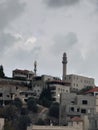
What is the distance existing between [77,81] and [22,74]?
1081cm

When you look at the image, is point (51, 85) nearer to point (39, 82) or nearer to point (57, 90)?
point (57, 90)

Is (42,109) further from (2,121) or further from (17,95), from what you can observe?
(2,121)

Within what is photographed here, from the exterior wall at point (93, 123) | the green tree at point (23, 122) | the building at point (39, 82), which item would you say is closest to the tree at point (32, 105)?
the green tree at point (23, 122)

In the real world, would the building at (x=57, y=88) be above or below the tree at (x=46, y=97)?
above

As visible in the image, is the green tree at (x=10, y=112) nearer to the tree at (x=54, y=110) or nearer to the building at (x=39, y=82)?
the tree at (x=54, y=110)

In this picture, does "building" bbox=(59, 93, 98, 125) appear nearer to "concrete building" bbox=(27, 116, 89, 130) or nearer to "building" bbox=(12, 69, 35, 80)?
"concrete building" bbox=(27, 116, 89, 130)

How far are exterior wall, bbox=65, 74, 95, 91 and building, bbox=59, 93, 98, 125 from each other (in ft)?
71.0

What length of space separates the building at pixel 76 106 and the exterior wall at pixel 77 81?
21651 mm

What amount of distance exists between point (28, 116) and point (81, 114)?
26.4ft

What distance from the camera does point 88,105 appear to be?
327ft

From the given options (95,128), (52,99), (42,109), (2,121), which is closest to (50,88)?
(52,99)

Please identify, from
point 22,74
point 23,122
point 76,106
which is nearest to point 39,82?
point 22,74

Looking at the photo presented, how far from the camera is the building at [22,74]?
127 m

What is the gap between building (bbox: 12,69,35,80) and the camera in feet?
416
